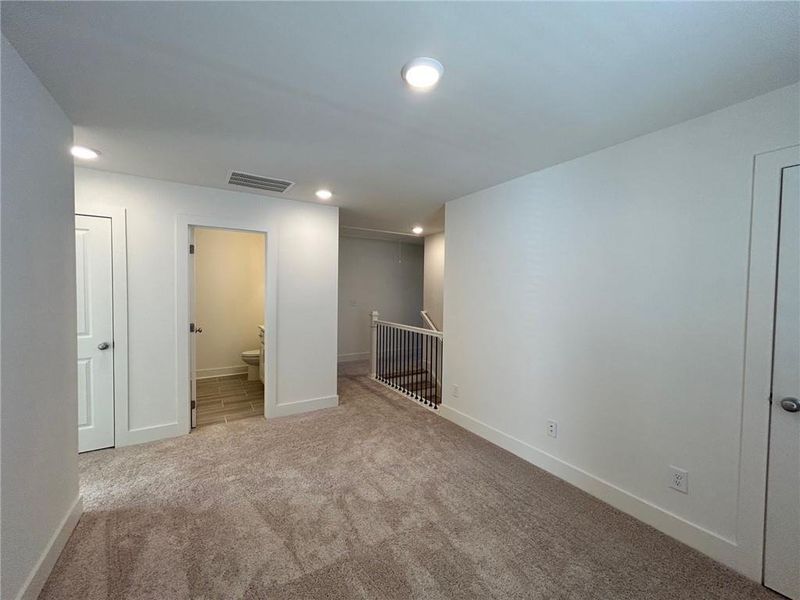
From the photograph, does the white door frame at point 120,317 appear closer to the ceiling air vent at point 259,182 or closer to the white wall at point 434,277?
the ceiling air vent at point 259,182

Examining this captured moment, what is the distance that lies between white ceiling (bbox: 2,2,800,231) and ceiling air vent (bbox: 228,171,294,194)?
0.46m

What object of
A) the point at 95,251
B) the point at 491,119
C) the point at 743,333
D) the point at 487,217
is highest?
the point at 491,119

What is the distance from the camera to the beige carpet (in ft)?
5.12

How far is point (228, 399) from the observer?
422 cm

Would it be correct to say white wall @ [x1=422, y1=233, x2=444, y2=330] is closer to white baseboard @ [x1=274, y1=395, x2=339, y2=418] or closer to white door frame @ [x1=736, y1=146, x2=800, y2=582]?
white baseboard @ [x1=274, y1=395, x2=339, y2=418]

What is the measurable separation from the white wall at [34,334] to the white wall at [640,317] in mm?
3019

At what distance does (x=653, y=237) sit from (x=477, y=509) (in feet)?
6.72

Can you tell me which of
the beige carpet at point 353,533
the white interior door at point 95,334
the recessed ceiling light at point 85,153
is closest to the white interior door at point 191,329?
the beige carpet at point 353,533

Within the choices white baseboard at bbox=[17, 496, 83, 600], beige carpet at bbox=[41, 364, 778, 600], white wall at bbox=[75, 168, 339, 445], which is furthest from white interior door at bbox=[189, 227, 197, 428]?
white baseboard at bbox=[17, 496, 83, 600]

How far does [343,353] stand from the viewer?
659 centimetres

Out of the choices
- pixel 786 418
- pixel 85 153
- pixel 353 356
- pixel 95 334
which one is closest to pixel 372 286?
pixel 353 356

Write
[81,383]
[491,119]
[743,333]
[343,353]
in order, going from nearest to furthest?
[743,333] < [491,119] < [81,383] < [343,353]

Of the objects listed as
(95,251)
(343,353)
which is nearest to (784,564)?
(95,251)

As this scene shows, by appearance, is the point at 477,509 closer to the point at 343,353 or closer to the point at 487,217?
the point at 487,217
